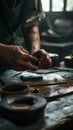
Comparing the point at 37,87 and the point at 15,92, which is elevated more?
the point at 15,92

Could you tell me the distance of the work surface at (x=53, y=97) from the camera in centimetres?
128

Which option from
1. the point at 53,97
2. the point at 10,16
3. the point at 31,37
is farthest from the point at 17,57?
the point at 31,37

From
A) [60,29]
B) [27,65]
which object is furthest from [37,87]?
[60,29]

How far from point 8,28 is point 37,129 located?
159 centimetres

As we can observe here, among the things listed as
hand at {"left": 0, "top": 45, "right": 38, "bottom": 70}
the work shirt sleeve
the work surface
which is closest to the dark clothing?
the work shirt sleeve

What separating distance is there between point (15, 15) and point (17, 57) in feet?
3.28

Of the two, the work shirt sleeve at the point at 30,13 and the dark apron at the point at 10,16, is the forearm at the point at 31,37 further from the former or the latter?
the dark apron at the point at 10,16

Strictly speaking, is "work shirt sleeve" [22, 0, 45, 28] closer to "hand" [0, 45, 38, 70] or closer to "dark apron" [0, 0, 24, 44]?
"dark apron" [0, 0, 24, 44]

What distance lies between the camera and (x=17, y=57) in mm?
1816

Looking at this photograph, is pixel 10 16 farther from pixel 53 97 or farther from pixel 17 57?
pixel 53 97

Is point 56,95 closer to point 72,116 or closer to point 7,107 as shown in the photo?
point 72,116

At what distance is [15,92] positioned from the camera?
1.51 m

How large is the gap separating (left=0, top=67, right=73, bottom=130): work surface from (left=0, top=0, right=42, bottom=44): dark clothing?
1.62 feet

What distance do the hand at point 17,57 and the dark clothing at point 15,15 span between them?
72 cm
